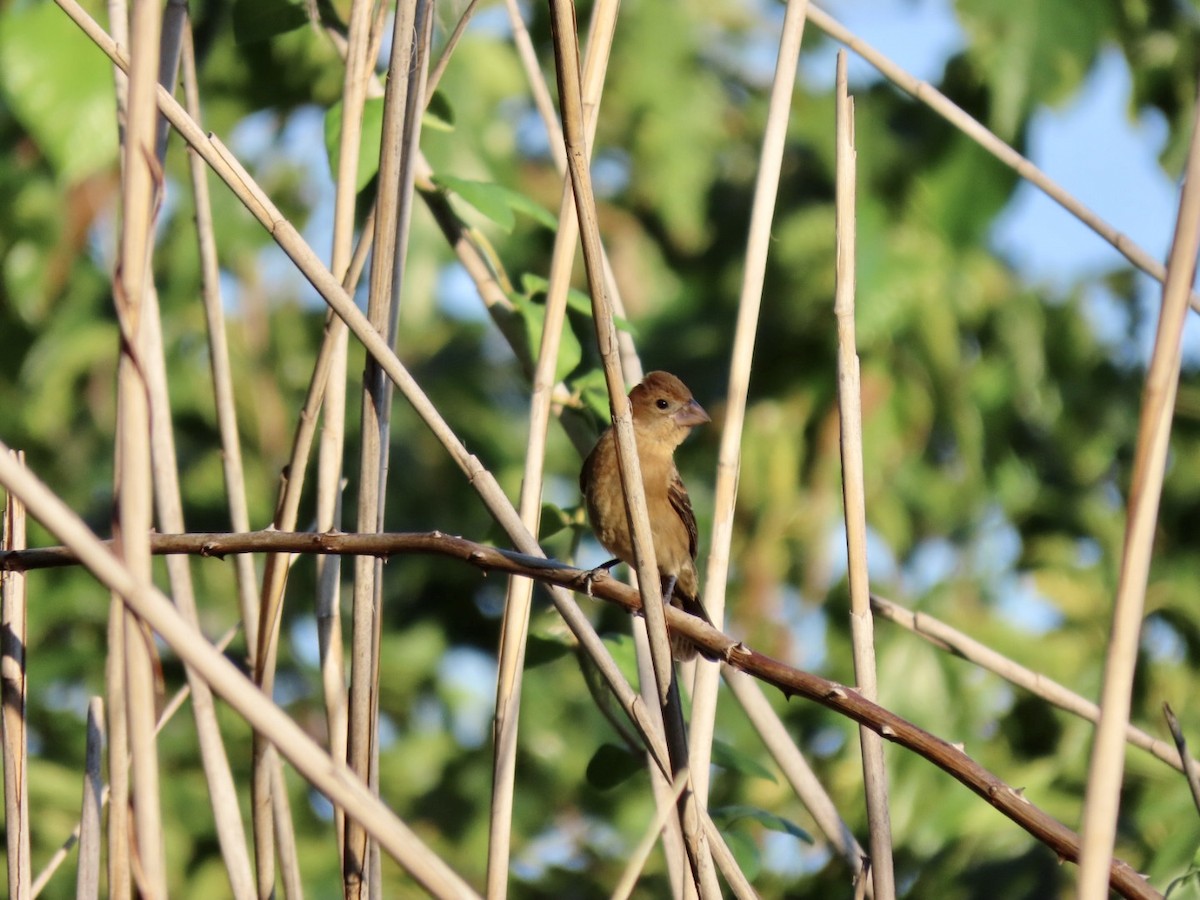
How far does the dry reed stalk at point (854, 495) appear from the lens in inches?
105

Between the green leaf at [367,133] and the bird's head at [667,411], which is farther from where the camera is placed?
the bird's head at [667,411]

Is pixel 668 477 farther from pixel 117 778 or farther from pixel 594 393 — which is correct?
pixel 117 778

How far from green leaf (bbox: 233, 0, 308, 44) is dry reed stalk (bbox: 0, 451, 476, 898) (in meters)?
2.00

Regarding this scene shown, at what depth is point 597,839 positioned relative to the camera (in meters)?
7.39

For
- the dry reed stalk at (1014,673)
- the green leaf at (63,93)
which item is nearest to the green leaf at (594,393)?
the dry reed stalk at (1014,673)

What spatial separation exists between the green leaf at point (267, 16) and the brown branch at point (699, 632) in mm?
1592

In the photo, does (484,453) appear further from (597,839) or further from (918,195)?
(918,195)

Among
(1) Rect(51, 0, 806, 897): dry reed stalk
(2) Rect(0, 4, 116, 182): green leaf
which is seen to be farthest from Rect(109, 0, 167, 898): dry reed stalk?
(2) Rect(0, 4, 116, 182): green leaf

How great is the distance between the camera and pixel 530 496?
3129 mm

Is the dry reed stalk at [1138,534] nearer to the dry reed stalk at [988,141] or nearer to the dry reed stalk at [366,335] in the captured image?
the dry reed stalk at [366,335]

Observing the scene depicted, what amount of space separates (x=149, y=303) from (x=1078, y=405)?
6128mm

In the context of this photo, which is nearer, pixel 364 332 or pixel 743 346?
pixel 364 332

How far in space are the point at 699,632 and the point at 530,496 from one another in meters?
0.77

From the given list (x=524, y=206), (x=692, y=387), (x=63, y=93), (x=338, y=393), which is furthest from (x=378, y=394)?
(x=692, y=387)
